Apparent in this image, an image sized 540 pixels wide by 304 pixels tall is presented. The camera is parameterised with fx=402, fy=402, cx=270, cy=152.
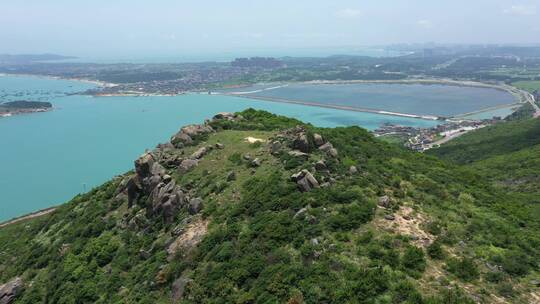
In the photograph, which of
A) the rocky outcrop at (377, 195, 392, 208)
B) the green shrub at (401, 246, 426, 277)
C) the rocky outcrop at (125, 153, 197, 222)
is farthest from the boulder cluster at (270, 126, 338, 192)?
the rocky outcrop at (125, 153, 197, 222)

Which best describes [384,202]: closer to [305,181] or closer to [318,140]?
[305,181]

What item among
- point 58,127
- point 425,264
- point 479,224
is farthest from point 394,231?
point 58,127

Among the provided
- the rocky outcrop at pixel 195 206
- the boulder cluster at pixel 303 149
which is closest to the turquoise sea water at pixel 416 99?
the boulder cluster at pixel 303 149

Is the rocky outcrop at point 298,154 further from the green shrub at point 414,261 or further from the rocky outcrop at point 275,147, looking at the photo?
the green shrub at point 414,261

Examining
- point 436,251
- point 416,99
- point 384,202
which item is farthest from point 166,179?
point 416,99

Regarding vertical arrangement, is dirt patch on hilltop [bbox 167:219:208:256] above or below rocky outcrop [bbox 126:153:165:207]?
below

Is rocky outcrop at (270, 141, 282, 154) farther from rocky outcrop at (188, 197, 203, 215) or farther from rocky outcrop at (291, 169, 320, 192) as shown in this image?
rocky outcrop at (188, 197, 203, 215)

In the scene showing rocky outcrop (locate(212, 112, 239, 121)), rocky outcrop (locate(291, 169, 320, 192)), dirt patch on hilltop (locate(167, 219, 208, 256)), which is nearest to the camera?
dirt patch on hilltop (locate(167, 219, 208, 256))

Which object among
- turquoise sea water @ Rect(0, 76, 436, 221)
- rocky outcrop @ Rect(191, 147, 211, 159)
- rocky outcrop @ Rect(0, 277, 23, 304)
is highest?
rocky outcrop @ Rect(191, 147, 211, 159)
